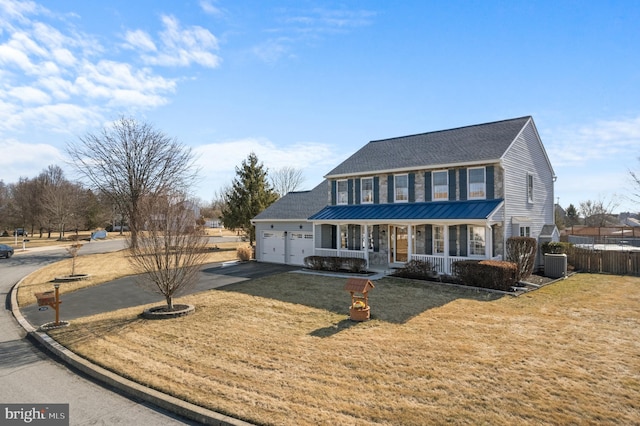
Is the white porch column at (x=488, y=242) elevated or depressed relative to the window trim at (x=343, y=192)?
depressed

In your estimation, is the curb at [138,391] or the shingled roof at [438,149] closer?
the curb at [138,391]

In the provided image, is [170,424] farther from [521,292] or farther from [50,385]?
[521,292]

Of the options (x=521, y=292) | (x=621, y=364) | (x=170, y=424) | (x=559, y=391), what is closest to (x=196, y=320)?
(x=170, y=424)

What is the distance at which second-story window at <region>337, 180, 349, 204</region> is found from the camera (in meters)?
22.3

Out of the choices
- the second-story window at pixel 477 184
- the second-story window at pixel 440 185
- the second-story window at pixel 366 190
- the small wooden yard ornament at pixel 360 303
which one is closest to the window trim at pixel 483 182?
the second-story window at pixel 477 184

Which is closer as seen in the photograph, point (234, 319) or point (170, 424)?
point (170, 424)

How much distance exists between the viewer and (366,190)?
2150 centimetres

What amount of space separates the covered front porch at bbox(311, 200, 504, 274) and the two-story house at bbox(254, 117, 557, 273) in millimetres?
47

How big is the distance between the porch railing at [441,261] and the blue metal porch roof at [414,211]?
5.98 ft

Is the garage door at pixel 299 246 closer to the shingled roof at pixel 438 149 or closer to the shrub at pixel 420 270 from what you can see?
the shingled roof at pixel 438 149

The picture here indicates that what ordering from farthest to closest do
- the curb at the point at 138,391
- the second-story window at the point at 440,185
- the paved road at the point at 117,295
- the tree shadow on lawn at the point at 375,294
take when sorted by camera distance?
the second-story window at the point at 440,185
the paved road at the point at 117,295
the tree shadow on lawn at the point at 375,294
the curb at the point at 138,391

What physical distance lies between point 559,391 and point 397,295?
763 cm

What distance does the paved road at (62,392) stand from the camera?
18.3 feet

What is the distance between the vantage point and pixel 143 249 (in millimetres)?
11172
